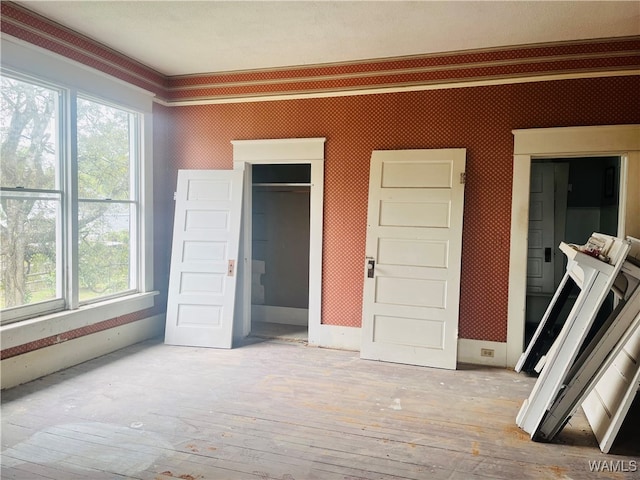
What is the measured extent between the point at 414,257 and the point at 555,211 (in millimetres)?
2409

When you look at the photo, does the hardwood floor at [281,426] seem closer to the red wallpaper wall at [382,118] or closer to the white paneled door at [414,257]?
the white paneled door at [414,257]

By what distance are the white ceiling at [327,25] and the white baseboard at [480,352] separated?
108 inches

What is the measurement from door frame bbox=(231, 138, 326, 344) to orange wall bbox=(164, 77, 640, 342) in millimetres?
74

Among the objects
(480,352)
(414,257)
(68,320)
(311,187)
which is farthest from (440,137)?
(68,320)

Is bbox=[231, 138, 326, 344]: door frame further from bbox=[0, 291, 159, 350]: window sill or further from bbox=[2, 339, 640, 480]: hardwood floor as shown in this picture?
bbox=[0, 291, 159, 350]: window sill

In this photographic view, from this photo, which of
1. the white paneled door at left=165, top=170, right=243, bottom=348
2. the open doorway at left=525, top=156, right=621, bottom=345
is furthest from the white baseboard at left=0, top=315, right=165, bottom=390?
the open doorway at left=525, top=156, right=621, bottom=345

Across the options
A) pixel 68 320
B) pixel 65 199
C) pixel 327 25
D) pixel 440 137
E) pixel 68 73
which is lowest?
pixel 68 320

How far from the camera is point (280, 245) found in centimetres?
568

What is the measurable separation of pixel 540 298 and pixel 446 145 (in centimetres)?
259

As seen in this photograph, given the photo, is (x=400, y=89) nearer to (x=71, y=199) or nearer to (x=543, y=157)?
(x=543, y=157)

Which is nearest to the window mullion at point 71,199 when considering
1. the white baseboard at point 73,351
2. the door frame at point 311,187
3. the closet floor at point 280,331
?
the white baseboard at point 73,351

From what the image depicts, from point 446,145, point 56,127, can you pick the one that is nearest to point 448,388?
point 446,145

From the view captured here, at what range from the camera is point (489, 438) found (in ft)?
8.85

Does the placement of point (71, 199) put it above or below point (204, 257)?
above
